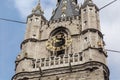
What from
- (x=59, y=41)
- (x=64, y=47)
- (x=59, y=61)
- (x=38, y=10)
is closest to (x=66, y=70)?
(x=59, y=61)

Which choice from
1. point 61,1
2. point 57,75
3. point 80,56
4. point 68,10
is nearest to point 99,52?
point 80,56

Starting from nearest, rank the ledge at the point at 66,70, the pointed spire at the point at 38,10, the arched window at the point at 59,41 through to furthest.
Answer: the ledge at the point at 66,70
the arched window at the point at 59,41
the pointed spire at the point at 38,10

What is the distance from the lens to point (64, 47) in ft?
95.5

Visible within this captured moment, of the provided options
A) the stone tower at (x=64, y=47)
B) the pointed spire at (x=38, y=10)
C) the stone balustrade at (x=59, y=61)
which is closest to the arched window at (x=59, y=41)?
the stone tower at (x=64, y=47)

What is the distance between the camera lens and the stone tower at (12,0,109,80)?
26.1 m

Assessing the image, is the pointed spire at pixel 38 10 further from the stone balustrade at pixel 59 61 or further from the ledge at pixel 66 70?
the ledge at pixel 66 70

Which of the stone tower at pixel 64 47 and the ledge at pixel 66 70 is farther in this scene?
the stone tower at pixel 64 47

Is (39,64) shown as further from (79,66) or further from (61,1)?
(61,1)

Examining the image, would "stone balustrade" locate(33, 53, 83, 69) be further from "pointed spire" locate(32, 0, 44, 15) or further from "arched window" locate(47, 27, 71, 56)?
"pointed spire" locate(32, 0, 44, 15)

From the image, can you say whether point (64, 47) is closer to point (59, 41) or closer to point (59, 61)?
point (59, 41)

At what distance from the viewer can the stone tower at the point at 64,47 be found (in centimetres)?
2611

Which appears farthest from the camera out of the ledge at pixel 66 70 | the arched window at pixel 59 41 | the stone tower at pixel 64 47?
the arched window at pixel 59 41

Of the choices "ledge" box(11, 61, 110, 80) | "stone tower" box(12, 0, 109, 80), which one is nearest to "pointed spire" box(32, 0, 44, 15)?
"stone tower" box(12, 0, 109, 80)

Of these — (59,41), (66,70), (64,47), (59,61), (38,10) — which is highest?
(38,10)
